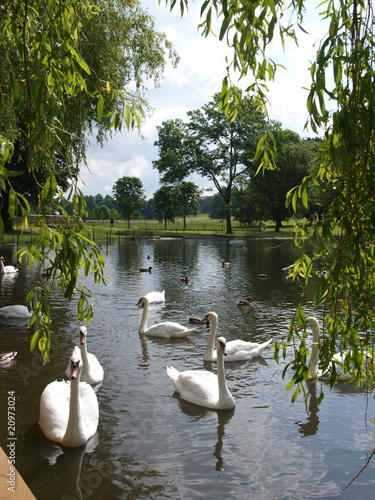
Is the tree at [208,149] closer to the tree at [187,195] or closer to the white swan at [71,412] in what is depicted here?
the tree at [187,195]

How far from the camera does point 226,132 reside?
70.7m

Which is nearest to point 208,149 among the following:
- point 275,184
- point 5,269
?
point 275,184

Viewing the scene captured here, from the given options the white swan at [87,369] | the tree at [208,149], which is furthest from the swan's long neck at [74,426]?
the tree at [208,149]

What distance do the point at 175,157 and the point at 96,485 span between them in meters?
69.3

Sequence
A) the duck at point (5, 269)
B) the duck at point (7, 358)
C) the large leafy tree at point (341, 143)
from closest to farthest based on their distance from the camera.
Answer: the large leafy tree at point (341, 143)
the duck at point (7, 358)
the duck at point (5, 269)

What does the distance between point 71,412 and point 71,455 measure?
553 millimetres

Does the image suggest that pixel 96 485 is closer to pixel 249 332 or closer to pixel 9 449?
pixel 9 449

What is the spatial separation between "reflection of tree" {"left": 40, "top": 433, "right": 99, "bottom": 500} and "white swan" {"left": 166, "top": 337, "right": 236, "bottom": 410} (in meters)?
1.88

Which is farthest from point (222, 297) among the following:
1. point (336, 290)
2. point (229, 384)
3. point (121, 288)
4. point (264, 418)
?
point (336, 290)

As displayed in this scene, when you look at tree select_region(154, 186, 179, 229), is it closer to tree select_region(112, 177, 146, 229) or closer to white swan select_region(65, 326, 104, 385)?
tree select_region(112, 177, 146, 229)

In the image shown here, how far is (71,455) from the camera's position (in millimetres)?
6324

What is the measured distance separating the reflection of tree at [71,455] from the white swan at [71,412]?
8 centimetres

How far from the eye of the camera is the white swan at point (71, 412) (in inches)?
251

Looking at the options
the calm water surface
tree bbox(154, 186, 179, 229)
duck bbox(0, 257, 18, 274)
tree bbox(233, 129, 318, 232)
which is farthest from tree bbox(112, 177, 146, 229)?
the calm water surface
